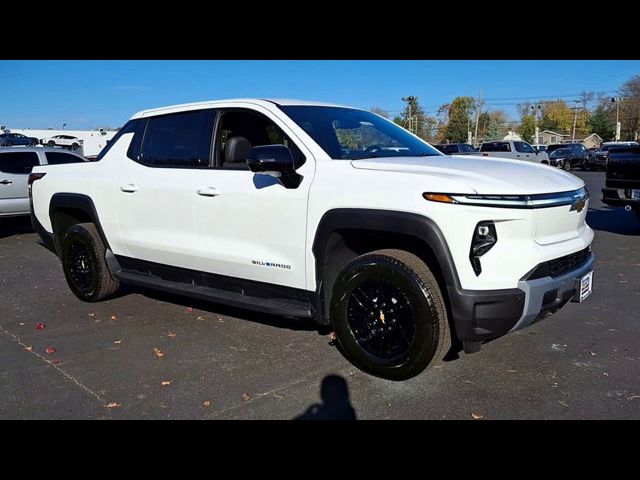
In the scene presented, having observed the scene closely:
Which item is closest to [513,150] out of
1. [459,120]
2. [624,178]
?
[624,178]

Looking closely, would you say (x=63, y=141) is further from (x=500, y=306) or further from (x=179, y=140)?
(x=500, y=306)

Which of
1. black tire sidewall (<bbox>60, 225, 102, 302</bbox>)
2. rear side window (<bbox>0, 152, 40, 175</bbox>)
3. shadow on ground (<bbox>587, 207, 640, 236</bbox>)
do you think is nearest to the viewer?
black tire sidewall (<bbox>60, 225, 102, 302</bbox>)

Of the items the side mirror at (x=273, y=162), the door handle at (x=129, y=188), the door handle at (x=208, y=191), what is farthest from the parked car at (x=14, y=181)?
the side mirror at (x=273, y=162)

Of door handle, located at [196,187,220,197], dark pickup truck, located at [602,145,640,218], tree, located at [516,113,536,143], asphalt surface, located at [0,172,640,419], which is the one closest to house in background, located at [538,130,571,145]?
tree, located at [516,113,536,143]

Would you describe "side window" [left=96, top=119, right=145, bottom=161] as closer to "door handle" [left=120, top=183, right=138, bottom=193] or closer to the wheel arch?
"door handle" [left=120, top=183, right=138, bottom=193]

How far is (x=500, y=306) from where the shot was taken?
3.05 metres

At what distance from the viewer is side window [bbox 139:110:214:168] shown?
4453mm

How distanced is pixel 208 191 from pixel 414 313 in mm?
1887

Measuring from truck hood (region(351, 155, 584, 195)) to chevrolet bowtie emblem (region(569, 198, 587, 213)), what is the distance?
0.09 meters

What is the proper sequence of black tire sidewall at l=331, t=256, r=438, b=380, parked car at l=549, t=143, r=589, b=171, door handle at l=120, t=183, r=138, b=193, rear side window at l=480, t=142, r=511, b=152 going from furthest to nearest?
parked car at l=549, t=143, r=589, b=171
rear side window at l=480, t=142, r=511, b=152
door handle at l=120, t=183, r=138, b=193
black tire sidewall at l=331, t=256, r=438, b=380
